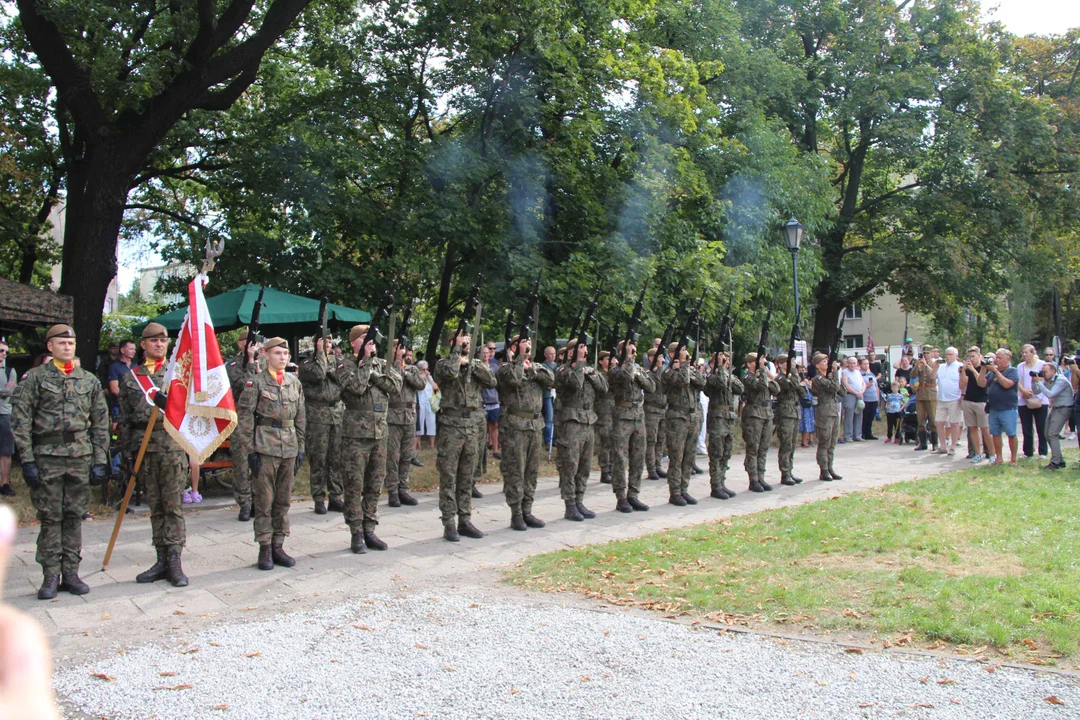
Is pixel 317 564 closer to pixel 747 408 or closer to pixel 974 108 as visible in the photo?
pixel 747 408

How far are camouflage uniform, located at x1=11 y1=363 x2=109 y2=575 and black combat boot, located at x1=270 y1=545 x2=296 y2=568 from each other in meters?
1.63

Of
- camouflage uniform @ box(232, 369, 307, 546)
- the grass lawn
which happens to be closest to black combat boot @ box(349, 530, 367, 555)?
camouflage uniform @ box(232, 369, 307, 546)

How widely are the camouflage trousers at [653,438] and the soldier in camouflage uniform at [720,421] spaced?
0.80 metres

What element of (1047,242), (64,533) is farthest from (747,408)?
(1047,242)

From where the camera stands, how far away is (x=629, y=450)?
37.5ft

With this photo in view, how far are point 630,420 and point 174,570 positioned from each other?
5.98 m

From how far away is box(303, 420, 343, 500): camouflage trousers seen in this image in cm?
1098

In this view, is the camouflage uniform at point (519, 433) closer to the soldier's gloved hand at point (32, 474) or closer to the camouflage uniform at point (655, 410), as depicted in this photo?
the camouflage uniform at point (655, 410)

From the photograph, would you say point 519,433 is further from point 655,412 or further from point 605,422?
point 655,412

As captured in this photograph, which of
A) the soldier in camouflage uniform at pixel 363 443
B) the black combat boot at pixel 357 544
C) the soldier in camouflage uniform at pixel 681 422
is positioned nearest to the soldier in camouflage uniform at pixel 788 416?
the soldier in camouflage uniform at pixel 681 422

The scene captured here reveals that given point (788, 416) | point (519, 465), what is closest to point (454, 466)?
point (519, 465)

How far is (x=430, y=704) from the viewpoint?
4602 millimetres

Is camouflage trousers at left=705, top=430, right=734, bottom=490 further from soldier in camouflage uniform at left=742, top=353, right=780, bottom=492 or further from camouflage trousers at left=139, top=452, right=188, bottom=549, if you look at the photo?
camouflage trousers at left=139, top=452, right=188, bottom=549

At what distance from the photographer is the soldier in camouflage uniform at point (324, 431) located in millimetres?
10953
